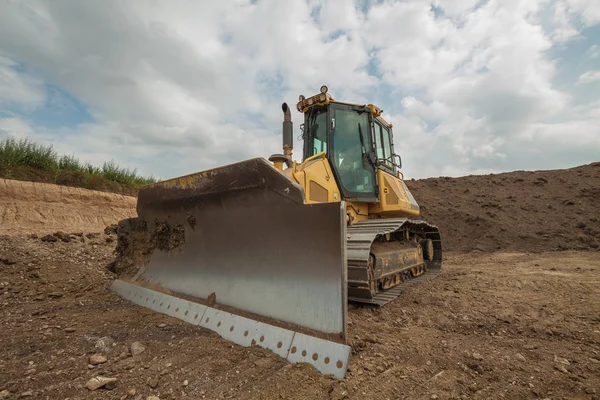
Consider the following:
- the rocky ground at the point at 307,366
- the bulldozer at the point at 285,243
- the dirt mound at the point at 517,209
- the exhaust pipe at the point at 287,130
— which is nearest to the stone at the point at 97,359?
the rocky ground at the point at 307,366

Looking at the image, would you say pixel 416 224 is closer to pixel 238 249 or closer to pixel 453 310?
pixel 453 310

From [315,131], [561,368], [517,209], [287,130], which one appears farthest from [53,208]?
[517,209]

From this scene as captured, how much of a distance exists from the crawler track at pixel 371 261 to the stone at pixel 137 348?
1.83 meters

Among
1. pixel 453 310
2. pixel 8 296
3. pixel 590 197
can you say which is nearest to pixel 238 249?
pixel 453 310

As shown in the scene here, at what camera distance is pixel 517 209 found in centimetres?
1220

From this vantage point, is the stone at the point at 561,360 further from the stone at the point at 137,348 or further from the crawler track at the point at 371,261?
the stone at the point at 137,348

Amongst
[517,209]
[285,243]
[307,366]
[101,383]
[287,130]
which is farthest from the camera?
[517,209]

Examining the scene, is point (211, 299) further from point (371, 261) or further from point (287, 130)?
point (287, 130)

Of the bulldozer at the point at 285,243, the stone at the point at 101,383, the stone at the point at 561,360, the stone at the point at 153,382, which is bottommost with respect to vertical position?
the stone at the point at 561,360

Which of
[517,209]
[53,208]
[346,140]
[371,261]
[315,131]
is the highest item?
[315,131]

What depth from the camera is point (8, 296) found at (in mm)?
3201

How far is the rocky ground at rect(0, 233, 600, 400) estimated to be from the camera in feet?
5.58

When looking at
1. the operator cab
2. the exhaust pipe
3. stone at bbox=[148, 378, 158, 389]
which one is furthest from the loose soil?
the exhaust pipe

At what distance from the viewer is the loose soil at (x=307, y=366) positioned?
1.71 metres
